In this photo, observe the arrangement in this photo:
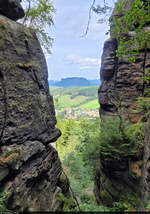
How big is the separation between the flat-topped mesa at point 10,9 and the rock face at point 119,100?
831 cm

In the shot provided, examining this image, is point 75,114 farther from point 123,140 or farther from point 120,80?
point 123,140

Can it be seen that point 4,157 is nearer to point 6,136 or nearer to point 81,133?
point 6,136

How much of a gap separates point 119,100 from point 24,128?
7.85 m

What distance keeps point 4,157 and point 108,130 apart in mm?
6566

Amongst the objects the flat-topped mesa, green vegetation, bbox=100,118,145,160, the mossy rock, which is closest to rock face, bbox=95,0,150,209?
the mossy rock

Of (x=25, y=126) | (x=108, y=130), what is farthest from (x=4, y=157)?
(x=108, y=130)

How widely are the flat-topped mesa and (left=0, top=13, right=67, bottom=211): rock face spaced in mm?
787

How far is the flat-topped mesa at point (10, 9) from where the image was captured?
Answer: 646cm

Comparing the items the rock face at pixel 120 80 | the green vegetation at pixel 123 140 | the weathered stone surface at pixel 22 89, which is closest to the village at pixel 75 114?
the rock face at pixel 120 80

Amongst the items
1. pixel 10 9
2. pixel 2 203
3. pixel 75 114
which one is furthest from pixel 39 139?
pixel 75 114

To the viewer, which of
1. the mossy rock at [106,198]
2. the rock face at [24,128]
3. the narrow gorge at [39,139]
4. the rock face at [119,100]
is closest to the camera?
the rock face at [24,128]

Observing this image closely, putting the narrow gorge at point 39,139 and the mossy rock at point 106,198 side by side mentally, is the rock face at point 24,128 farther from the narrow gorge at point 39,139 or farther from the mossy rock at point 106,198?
the mossy rock at point 106,198

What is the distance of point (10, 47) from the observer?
6.02m

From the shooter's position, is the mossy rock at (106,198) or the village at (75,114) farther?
the village at (75,114)
